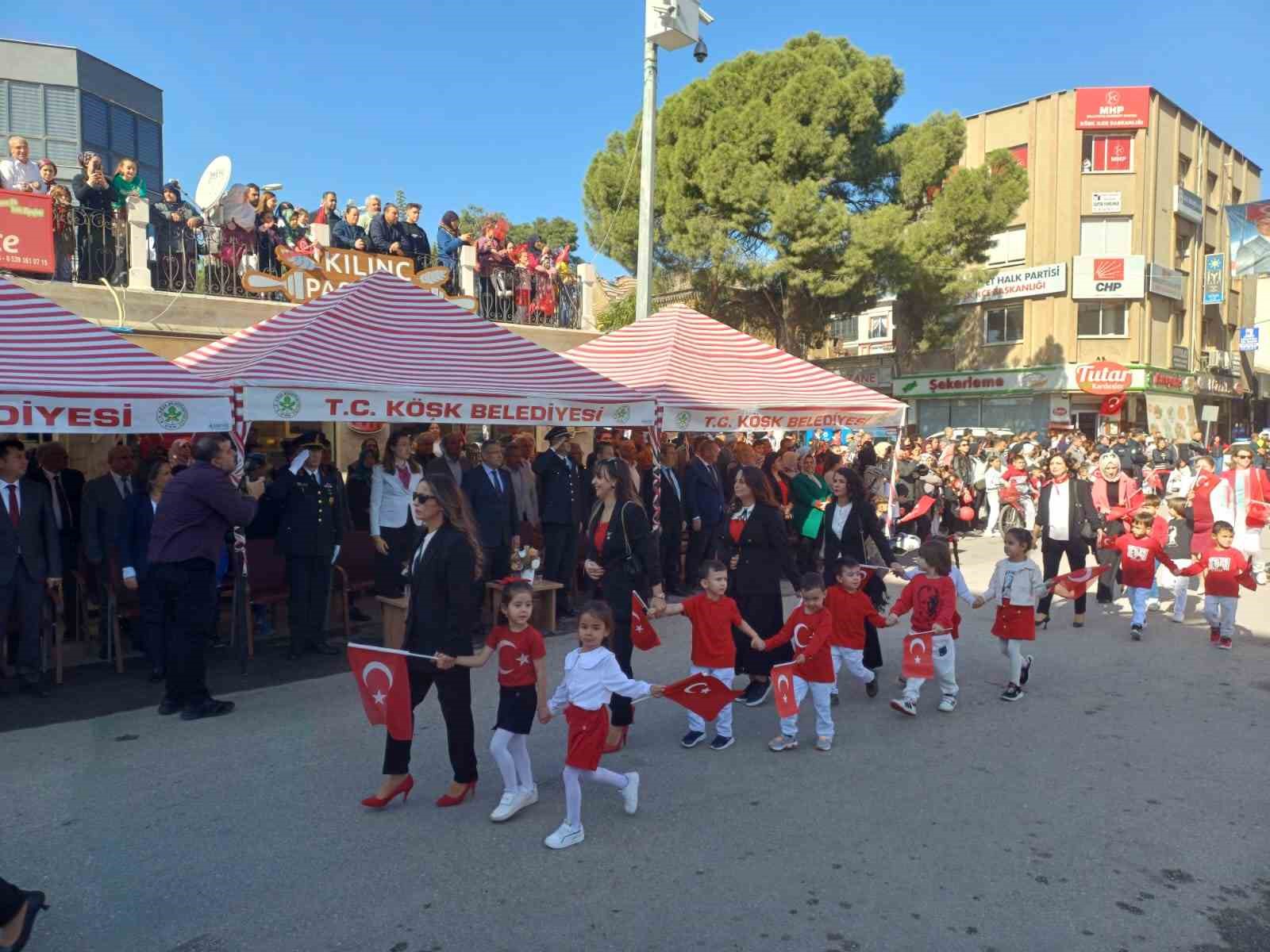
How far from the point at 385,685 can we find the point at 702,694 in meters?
1.64

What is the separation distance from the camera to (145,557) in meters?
7.01

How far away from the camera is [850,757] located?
17.5 ft

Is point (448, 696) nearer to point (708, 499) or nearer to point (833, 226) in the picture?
point (708, 499)

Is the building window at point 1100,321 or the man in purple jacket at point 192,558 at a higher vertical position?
the building window at point 1100,321

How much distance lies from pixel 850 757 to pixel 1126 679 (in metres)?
3.18

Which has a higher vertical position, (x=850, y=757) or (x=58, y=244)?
(x=58, y=244)

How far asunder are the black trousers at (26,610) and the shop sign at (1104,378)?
33268 mm

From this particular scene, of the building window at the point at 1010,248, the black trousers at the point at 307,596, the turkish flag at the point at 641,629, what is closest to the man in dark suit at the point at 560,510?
the black trousers at the point at 307,596

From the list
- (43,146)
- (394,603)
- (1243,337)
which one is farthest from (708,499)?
(1243,337)

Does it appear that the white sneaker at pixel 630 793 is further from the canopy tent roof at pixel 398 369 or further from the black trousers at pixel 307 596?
the canopy tent roof at pixel 398 369

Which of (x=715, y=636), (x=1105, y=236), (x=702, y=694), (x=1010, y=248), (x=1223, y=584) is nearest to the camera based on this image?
(x=702, y=694)

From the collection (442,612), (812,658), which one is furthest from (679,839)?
(812,658)

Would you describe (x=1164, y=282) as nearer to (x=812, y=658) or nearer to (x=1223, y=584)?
(x=1223, y=584)

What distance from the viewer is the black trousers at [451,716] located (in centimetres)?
442
